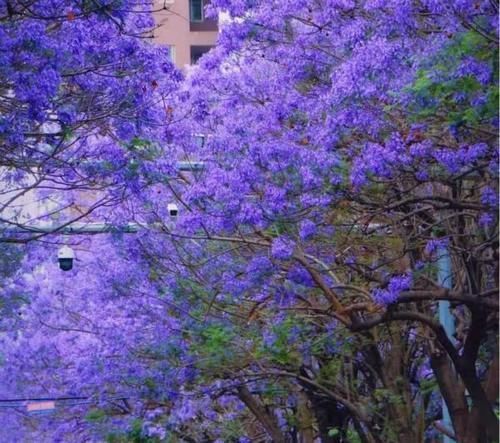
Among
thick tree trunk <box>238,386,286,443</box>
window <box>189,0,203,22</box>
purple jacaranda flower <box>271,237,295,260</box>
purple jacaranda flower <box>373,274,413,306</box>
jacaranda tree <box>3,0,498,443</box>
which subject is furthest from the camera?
window <box>189,0,203,22</box>

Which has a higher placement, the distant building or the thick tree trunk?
the distant building

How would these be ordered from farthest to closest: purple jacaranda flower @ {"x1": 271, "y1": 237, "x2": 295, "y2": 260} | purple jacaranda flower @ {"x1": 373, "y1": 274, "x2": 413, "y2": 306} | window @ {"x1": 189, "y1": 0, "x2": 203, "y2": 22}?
window @ {"x1": 189, "y1": 0, "x2": 203, "y2": 22} → purple jacaranda flower @ {"x1": 271, "y1": 237, "x2": 295, "y2": 260} → purple jacaranda flower @ {"x1": 373, "y1": 274, "x2": 413, "y2": 306}

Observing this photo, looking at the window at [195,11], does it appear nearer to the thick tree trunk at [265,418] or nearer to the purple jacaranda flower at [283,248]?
the thick tree trunk at [265,418]

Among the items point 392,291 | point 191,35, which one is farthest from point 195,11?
point 392,291

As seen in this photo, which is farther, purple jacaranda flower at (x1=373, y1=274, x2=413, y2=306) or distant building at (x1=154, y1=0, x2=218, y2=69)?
distant building at (x1=154, y1=0, x2=218, y2=69)

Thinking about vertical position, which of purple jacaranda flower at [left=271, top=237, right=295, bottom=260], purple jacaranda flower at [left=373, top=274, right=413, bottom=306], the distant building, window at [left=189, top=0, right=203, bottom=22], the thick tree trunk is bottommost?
purple jacaranda flower at [left=373, top=274, right=413, bottom=306]

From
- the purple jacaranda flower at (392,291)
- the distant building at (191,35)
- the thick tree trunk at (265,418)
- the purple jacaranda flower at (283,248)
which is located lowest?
the purple jacaranda flower at (392,291)

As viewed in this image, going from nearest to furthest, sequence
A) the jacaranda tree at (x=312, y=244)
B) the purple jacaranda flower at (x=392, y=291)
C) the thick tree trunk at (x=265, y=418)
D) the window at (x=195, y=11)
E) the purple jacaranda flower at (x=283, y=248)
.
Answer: the jacaranda tree at (x=312, y=244)
the purple jacaranda flower at (x=392, y=291)
the purple jacaranda flower at (x=283, y=248)
the thick tree trunk at (x=265, y=418)
the window at (x=195, y=11)

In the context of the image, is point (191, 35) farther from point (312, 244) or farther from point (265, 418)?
point (312, 244)

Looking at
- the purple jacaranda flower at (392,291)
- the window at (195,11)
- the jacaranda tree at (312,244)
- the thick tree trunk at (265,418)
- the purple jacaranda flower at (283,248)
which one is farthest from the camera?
the window at (195,11)

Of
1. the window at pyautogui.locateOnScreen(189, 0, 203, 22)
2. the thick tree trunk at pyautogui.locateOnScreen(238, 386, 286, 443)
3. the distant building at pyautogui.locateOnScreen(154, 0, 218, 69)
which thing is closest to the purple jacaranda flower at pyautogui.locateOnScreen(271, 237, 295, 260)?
the thick tree trunk at pyautogui.locateOnScreen(238, 386, 286, 443)

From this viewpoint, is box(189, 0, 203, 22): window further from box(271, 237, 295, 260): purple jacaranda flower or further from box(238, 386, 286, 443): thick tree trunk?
box(271, 237, 295, 260): purple jacaranda flower

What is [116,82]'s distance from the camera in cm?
1303

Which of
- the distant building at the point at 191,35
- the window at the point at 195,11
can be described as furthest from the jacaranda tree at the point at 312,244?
the window at the point at 195,11
